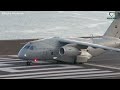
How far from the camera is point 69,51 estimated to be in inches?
961

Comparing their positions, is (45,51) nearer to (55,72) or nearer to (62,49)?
(62,49)

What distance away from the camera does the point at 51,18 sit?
132 meters

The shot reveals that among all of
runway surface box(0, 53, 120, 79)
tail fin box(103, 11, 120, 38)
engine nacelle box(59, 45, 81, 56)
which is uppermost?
tail fin box(103, 11, 120, 38)

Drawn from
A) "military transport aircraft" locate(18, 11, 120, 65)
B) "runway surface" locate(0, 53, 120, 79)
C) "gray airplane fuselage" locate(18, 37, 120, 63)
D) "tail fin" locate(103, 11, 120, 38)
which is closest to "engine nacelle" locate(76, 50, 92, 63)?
"military transport aircraft" locate(18, 11, 120, 65)

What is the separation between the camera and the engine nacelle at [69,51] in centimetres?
2429

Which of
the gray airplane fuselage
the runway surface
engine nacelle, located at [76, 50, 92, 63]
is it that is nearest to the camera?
the runway surface

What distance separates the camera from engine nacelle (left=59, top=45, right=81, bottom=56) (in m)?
24.3

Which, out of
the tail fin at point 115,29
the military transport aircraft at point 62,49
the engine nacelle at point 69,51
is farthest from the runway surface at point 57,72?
the tail fin at point 115,29

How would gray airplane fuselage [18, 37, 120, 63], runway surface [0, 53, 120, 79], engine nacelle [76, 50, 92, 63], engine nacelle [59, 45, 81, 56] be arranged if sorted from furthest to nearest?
engine nacelle [76, 50, 92, 63] → engine nacelle [59, 45, 81, 56] → gray airplane fuselage [18, 37, 120, 63] → runway surface [0, 53, 120, 79]

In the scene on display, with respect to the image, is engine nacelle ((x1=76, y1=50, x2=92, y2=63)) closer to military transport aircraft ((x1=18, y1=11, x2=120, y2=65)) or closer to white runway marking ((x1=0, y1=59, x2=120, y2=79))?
military transport aircraft ((x1=18, y1=11, x2=120, y2=65))

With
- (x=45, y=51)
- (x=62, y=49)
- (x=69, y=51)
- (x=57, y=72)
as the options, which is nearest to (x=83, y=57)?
(x=69, y=51)
